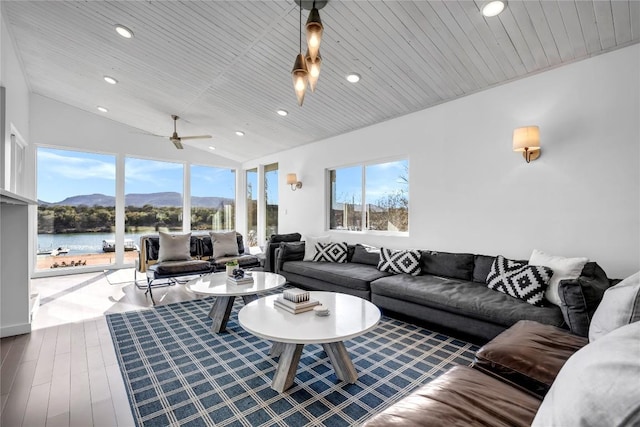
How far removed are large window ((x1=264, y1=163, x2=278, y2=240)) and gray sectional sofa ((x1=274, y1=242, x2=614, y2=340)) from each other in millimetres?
2448

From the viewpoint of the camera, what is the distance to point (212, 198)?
7.64 m

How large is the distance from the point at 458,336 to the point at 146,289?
14.5ft

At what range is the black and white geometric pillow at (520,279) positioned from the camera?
8.14ft

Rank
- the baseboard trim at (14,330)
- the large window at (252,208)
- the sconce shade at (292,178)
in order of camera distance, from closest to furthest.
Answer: the baseboard trim at (14,330) → the sconce shade at (292,178) → the large window at (252,208)

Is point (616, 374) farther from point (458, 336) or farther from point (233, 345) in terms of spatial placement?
point (233, 345)

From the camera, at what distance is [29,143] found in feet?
17.6

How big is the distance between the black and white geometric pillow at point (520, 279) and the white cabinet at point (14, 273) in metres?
4.55

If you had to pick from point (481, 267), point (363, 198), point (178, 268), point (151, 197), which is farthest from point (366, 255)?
point (151, 197)

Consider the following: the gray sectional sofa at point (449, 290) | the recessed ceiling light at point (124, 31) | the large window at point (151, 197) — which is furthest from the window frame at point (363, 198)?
the large window at point (151, 197)

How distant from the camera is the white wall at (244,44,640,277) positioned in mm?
2551

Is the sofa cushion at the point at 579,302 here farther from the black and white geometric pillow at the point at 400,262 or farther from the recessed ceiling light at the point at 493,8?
the recessed ceiling light at the point at 493,8

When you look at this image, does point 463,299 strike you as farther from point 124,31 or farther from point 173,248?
point 124,31

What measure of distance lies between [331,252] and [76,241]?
518cm

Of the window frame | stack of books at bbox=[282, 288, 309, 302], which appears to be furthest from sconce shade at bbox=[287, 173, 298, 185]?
stack of books at bbox=[282, 288, 309, 302]
